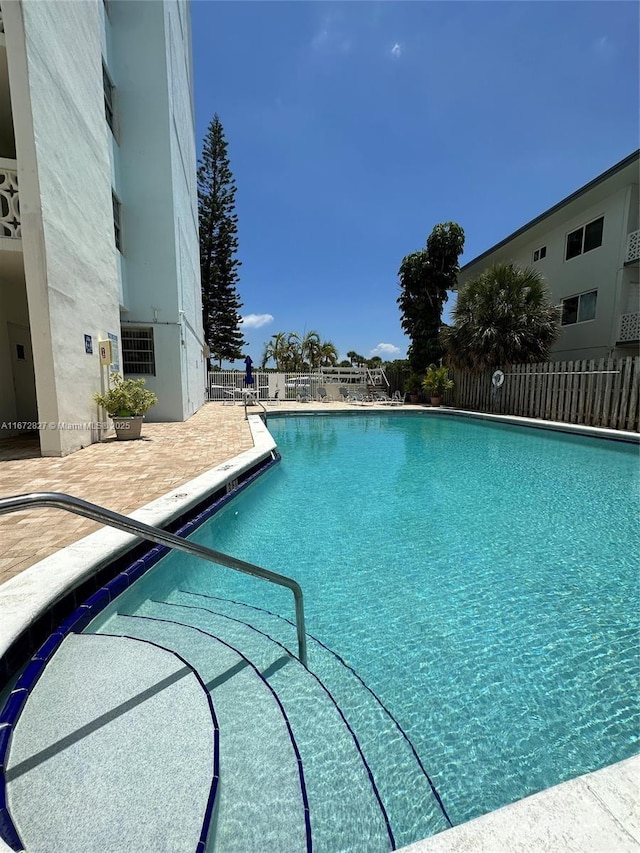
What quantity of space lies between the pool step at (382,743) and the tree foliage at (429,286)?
19682mm

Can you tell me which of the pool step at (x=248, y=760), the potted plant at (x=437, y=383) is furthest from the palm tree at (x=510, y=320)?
the pool step at (x=248, y=760)

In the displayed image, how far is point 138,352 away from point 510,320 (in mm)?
12998

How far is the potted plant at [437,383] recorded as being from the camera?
18.0 metres

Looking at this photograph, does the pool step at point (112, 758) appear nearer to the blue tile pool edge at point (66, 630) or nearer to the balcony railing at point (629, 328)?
the blue tile pool edge at point (66, 630)

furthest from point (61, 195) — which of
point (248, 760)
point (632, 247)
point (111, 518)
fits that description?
point (632, 247)

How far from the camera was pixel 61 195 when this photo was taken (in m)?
6.16

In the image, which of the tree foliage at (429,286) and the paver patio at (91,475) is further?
the tree foliage at (429,286)

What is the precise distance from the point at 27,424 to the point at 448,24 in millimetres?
15518

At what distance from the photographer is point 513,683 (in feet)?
7.47

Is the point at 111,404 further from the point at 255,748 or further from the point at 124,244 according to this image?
the point at 255,748

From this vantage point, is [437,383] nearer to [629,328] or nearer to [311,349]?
[629,328]

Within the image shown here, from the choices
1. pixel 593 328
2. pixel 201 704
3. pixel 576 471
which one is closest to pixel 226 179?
pixel 593 328

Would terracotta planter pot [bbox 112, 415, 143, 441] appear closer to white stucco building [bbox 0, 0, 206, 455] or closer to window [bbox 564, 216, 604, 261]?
white stucco building [bbox 0, 0, 206, 455]

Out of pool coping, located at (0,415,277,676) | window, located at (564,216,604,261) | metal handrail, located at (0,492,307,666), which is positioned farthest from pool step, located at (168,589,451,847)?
window, located at (564,216,604,261)
